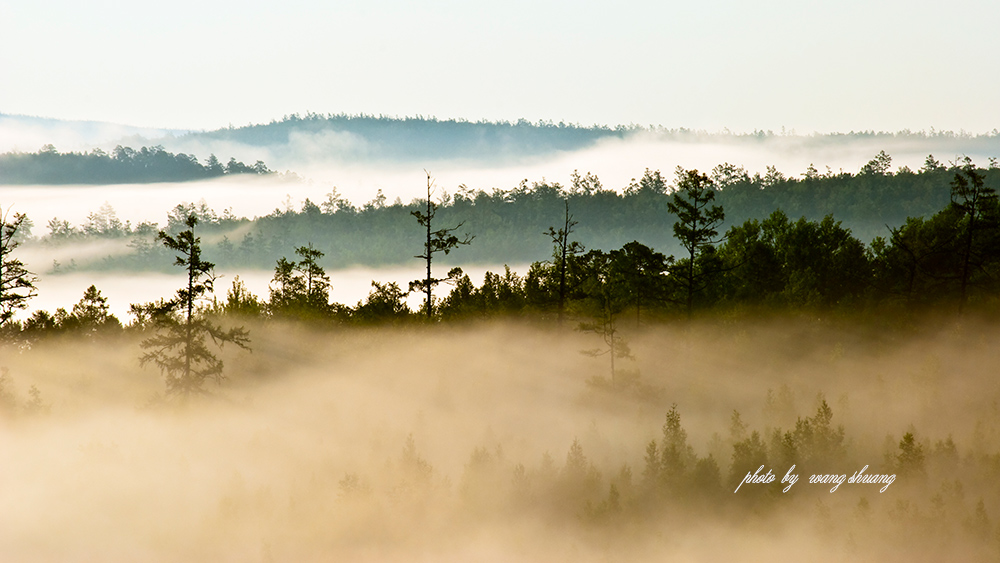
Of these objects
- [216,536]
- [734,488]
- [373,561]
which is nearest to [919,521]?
[734,488]

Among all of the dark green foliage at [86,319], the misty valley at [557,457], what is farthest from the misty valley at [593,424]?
the dark green foliage at [86,319]

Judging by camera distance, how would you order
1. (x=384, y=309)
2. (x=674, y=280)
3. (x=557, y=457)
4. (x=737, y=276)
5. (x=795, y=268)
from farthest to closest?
(x=384, y=309)
(x=795, y=268)
(x=737, y=276)
(x=557, y=457)
(x=674, y=280)

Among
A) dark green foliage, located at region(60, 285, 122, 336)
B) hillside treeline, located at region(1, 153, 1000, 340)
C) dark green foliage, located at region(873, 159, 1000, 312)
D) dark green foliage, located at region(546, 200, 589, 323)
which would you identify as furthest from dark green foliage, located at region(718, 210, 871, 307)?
dark green foliage, located at region(60, 285, 122, 336)

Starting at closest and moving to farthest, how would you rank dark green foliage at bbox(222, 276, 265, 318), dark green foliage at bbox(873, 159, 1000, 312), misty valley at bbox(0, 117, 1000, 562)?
misty valley at bbox(0, 117, 1000, 562) < dark green foliage at bbox(873, 159, 1000, 312) < dark green foliage at bbox(222, 276, 265, 318)

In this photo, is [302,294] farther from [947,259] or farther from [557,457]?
[947,259]

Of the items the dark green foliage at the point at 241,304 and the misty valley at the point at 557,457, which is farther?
the dark green foliage at the point at 241,304

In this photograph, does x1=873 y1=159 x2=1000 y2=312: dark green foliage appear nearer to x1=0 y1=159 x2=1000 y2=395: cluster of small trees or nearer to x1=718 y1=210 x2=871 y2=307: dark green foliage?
x1=0 y1=159 x2=1000 y2=395: cluster of small trees

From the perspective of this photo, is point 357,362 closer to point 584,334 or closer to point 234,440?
point 234,440

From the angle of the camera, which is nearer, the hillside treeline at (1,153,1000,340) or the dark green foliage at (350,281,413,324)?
the hillside treeline at (1,153,1000,340)

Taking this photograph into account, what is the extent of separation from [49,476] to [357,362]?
24614mm

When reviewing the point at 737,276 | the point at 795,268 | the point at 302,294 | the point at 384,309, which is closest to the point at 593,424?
the point at 737,276

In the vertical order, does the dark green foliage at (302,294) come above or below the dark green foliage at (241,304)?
above

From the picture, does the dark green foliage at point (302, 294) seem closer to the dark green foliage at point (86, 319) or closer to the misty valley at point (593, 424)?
the misty valley at point (593, 424)

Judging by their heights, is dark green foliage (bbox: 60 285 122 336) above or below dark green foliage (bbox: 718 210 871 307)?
below
